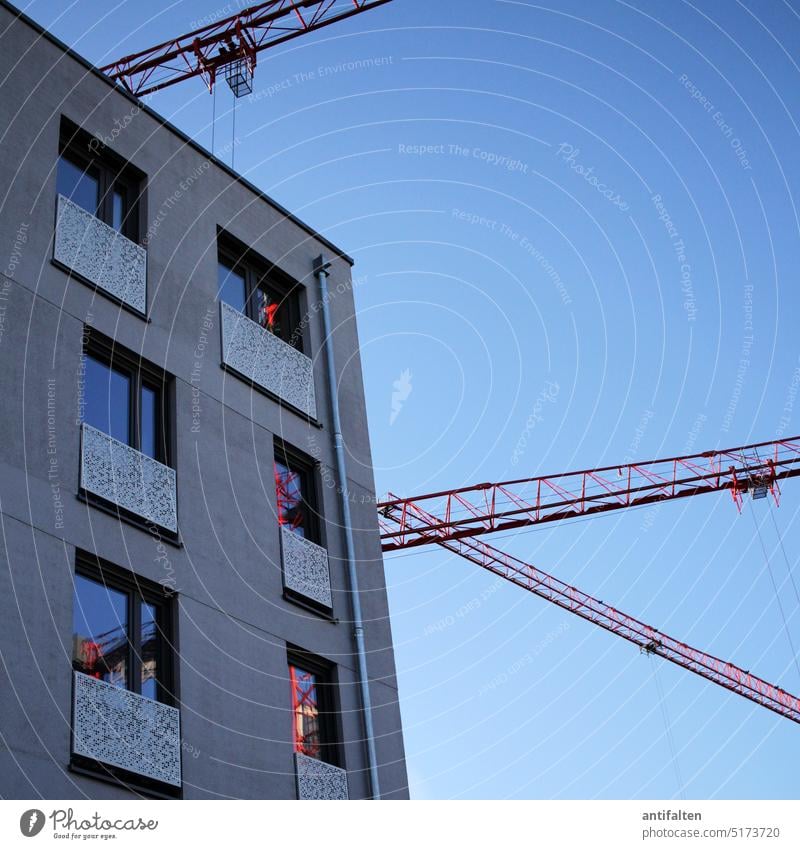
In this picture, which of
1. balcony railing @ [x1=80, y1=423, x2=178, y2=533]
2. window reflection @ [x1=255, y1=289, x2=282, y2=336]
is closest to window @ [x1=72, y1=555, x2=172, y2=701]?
balcony railing @ [x1=80, y1=423, x2=178, y2=533]

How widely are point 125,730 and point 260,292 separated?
9.52 m

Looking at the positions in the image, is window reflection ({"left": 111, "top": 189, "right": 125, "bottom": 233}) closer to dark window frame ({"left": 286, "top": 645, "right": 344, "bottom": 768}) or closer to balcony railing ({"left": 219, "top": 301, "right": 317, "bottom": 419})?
balcony railing ({"left": 219, "top": 301, "right": 317, "bottom": 419})

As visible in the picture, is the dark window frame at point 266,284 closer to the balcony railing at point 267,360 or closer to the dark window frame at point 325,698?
the balcony railing at point 267,360

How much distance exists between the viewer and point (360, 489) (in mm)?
23125

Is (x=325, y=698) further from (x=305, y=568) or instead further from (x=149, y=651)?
(x=149, y=651)

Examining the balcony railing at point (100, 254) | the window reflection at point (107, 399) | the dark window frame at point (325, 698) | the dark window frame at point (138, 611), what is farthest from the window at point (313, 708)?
the balcony railing at point (100, 254)

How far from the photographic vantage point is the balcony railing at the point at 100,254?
1880cm

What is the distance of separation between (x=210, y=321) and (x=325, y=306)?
345cm

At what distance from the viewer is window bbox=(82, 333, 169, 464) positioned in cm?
1858

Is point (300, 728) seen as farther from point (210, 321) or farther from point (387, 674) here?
point (210, 321)

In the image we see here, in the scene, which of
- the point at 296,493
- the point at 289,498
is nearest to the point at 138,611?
the point at 289,498

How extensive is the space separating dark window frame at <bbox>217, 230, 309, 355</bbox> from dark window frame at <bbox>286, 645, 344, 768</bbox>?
19.2 feet

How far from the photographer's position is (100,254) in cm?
1938
